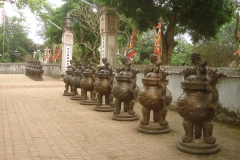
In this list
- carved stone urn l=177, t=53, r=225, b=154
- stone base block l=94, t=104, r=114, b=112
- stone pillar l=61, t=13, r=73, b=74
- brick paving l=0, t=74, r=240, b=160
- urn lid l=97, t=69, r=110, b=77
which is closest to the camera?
brick paving l=0, t=74, r=240, b=160

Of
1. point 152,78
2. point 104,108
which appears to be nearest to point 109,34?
point 104,108

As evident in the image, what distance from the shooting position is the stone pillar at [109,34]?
14.4 metres

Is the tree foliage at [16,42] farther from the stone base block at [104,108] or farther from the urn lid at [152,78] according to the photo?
the urn lid at [152,78]

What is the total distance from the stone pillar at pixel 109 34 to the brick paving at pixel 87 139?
670 cm

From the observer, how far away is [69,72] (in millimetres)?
12164

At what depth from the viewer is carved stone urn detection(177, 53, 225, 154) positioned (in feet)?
15.0

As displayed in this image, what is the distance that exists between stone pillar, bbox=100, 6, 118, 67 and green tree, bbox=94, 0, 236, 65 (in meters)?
1.08

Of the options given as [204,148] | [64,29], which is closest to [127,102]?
[204,148]

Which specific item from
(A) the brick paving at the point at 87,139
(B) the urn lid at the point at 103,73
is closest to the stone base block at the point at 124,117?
(A) the brick paving at the point at 87,139

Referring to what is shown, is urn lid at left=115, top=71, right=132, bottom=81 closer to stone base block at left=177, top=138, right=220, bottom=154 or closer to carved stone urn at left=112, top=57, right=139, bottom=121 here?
carved stone urn at left=112, top=57, right=139, bottom=121

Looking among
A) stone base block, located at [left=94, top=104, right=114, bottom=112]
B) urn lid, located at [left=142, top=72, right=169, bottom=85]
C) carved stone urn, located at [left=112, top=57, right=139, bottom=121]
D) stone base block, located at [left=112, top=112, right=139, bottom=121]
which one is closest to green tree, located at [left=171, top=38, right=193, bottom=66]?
stone base block, located at [left=94, top=104, right=114, bottom=112]

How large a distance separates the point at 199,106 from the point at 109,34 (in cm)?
1046

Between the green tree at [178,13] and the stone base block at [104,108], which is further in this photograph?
the green tree at [178,13]

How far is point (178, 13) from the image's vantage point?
13633 mm
